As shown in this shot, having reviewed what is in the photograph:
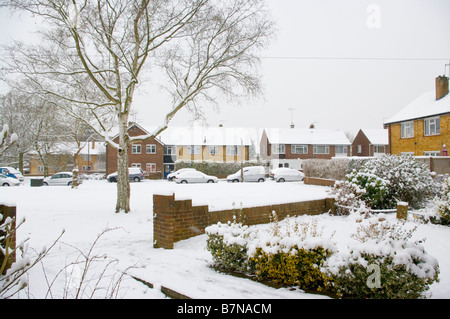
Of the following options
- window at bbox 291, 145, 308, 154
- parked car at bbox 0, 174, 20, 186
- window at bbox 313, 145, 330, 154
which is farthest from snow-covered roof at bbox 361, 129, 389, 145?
parked car at bbox 0, 174, 20, 186

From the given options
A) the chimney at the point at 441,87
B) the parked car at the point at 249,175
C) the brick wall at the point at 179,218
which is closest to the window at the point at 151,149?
the parked car at the point at 249,175

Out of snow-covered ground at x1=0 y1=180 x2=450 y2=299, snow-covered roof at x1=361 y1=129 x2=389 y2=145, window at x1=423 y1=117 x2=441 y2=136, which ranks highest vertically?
snow-covered roof at x1=361 y1=129 x2=389 y2=145

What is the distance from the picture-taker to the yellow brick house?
24.7 m

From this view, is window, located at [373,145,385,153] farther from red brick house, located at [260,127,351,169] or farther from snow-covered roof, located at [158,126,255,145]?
snow-covered roof, located at [158,126,255,145]

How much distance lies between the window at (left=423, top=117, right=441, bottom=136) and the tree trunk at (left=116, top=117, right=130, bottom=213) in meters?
24.1

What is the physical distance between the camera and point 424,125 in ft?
86.8

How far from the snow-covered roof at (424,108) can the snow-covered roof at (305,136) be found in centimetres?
2421

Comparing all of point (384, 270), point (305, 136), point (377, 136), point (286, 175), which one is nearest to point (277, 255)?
point (384, 270)

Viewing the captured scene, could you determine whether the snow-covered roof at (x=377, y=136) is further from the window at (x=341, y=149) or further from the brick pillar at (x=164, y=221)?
the brick pillar at (x=164, y=221)

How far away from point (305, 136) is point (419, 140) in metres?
28.6

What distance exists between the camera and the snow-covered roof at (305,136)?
54219 millimetres

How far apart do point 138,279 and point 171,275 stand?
51 centimetres

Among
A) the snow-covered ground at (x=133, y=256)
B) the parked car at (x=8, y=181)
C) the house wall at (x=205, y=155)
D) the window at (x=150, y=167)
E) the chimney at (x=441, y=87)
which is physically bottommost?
the snow-covered ground at (x=133, y=256)
